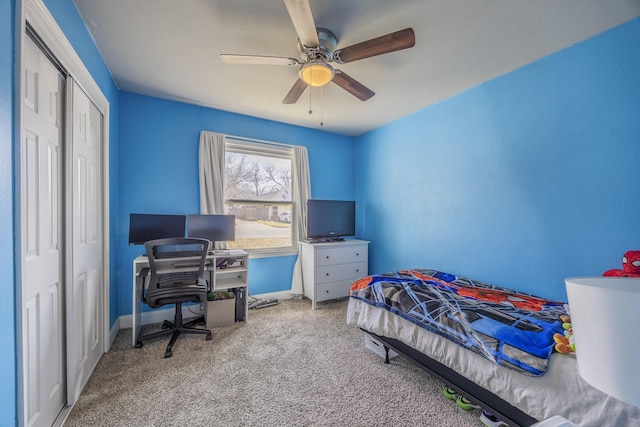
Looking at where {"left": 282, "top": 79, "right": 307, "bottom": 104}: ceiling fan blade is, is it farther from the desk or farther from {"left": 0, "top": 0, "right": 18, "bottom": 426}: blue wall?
the desk

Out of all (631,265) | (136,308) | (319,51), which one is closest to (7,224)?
(136,308)

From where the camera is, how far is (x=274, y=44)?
202cm

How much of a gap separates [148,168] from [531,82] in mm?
4003

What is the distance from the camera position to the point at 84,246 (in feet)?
6.15

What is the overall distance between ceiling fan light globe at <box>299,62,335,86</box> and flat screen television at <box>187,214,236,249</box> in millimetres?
1871

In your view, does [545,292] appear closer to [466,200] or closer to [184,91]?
[466,200]

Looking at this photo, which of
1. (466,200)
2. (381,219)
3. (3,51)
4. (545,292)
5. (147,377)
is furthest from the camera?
(381,219)

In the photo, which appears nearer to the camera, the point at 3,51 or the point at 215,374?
the point at 3,51

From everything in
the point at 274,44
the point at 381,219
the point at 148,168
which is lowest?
the point at 381,219

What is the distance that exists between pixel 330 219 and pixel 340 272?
799 millimetres

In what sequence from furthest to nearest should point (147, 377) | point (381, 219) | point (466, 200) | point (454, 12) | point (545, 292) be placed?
point (381, 219) → point (466, 200) → point (545, 292) → point (147, 377) → point (454, 12)

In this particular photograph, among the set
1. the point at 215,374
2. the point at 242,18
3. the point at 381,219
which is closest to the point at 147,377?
the point at 215,374

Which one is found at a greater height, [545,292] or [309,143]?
[309,143]

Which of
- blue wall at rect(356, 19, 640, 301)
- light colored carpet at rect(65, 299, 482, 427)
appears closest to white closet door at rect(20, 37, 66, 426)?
light colored carpet at rect(65, 299, 482, 427)
